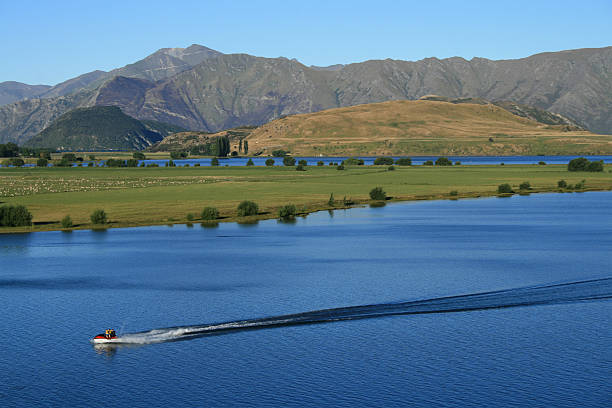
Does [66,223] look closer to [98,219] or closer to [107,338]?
[98,219]

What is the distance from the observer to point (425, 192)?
5162 inches

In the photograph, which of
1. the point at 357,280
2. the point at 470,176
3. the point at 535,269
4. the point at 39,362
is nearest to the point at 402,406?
the point at 39,362

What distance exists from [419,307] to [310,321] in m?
7.01

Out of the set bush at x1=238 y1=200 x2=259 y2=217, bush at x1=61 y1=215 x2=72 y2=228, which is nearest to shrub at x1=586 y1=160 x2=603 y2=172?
bush at x1=238 y1=200 x2=259 y2=217

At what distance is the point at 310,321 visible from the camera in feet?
133

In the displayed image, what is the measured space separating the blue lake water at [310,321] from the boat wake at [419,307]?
13cm

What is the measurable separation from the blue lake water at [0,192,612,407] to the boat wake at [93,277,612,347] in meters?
0.13

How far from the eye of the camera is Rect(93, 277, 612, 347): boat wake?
3809cm

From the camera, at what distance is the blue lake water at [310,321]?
30.5 meters

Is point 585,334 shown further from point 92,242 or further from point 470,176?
point 470,176

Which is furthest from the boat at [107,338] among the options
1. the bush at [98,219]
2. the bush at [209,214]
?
the bush at [209,214]

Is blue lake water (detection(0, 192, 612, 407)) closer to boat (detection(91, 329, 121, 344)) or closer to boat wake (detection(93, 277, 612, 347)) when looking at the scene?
boat wake (detection(93, 277, 612, 347))

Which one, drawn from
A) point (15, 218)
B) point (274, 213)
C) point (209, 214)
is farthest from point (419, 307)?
point (15, 218)

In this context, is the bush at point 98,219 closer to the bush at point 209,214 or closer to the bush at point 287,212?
the bush at point 209,214
